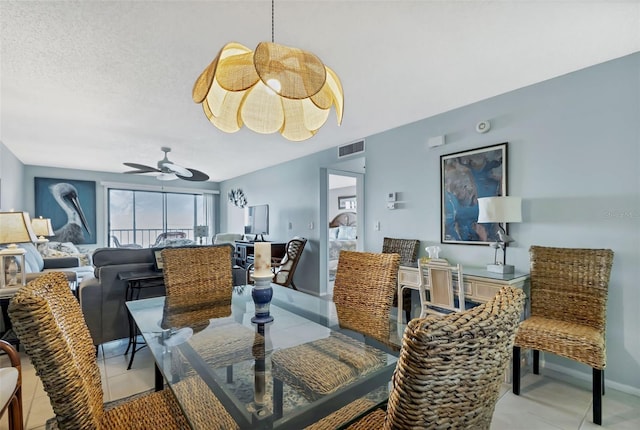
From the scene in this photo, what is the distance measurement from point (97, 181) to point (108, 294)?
5.54 metres

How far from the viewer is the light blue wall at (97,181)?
6070mm

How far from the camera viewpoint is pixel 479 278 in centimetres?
247

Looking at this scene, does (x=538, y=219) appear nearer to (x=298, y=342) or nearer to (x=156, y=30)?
(x=298, y=342)

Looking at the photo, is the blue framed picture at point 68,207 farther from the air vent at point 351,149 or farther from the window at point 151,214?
the air vent at point 351,149

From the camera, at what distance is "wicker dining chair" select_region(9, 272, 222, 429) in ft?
2.44

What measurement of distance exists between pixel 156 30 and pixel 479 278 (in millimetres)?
2944

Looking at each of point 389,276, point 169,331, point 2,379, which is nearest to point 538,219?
point 389,276

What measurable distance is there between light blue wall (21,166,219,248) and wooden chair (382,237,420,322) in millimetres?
6357

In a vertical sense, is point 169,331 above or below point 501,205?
below

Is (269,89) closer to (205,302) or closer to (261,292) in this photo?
(261,292)

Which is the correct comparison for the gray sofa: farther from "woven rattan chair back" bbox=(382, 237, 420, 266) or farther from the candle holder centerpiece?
"woven rattan chair back" bbox=(382, 237, 420, 266)

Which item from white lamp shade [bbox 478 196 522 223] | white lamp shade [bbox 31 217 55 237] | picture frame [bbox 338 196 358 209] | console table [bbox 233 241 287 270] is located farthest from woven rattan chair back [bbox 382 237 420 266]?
white lamp shade [bbox 31 217 55 237]

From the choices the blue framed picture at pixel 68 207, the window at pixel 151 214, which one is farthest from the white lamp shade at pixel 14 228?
the blue framed picture at pixel 68 207

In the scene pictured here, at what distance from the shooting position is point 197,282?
233 centimetres
